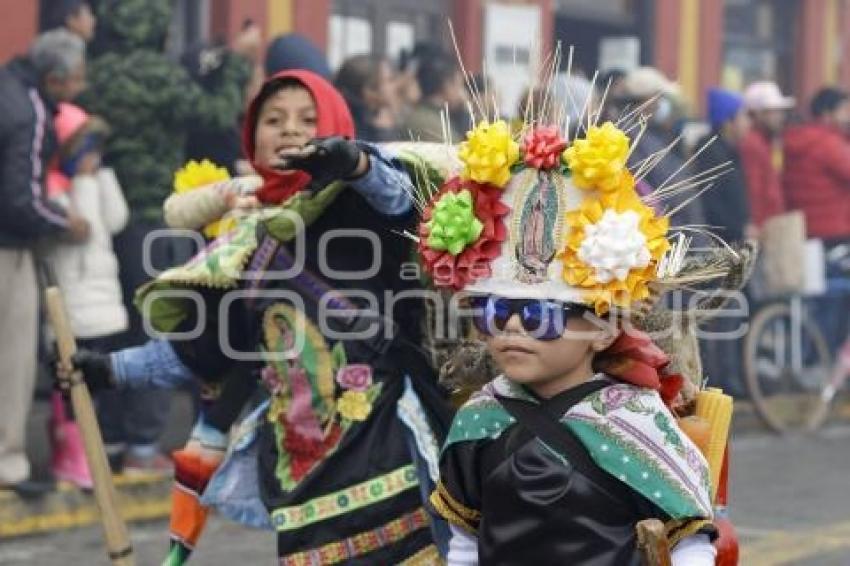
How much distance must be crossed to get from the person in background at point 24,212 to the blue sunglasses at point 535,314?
15.9 feet

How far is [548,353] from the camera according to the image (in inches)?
162

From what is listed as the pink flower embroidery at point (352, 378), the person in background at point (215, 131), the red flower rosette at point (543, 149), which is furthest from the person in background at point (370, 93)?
the red flower rosette at point (543, 149)

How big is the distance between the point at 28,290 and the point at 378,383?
395 centimetres

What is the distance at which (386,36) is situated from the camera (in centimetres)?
1490

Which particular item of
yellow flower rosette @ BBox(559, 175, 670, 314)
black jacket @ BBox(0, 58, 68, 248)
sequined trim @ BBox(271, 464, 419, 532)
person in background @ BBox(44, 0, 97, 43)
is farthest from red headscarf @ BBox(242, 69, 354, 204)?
person in background @ BBox(44, 0, 97, 43)

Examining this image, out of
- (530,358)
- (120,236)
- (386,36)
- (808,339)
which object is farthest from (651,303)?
(386,36)

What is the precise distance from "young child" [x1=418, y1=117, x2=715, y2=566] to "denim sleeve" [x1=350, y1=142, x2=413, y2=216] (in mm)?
765

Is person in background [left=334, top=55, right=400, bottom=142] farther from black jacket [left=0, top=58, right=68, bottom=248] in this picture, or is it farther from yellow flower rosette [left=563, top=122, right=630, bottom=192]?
yellow flower rosette [left=563, top=122, right=630, bottom=192]

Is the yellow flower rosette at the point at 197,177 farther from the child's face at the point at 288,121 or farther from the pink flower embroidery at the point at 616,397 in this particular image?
Answer: the pink flower embroidery at the point at 616,397

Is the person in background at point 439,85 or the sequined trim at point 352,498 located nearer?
the sequined trim at point 352,498

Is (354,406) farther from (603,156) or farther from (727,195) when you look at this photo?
(727,195)

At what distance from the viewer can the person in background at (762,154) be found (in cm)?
1316

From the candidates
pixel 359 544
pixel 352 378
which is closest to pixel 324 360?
pixel 352 378

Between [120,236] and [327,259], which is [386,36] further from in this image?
[327,259]
